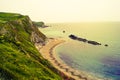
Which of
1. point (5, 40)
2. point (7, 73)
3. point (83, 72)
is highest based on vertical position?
point (5, 40)

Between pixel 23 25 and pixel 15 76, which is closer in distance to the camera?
pixel 15 76

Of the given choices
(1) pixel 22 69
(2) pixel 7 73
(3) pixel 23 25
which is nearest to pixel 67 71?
(1) pixel 22 69

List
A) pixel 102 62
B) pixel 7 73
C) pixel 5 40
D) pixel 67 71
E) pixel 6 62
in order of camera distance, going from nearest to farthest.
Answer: pixel 7 73
pixel 6 62
pixel 5 40
pixel 67 71
pixel 102 62

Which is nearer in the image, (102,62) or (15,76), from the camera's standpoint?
(15,76)

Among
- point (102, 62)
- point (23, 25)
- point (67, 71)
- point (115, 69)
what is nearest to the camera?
point (67, 71)

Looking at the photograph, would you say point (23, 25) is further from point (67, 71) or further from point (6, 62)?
point (6, 62)

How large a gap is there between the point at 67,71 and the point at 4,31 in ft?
78.1

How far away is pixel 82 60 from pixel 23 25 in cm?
3266

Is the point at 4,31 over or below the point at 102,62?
over

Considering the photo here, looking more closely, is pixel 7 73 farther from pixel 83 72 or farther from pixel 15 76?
pixel 83 72

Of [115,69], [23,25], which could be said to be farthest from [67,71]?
[23,25]

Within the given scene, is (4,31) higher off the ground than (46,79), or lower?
higher

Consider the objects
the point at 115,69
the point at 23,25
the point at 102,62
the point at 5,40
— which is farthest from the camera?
the point at 23,25

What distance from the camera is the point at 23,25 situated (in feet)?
363
